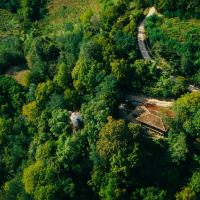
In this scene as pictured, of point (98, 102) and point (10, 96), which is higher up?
point (98, 102)

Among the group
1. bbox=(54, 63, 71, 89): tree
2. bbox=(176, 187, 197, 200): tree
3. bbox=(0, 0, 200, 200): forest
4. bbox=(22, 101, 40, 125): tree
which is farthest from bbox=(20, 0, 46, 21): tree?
bbox=(176, 187, 197, 200): tree

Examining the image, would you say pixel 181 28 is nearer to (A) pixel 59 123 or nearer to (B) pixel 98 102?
(B) pixel 98 102

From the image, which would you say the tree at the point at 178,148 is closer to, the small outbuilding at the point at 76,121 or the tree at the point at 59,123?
the small outbuilding at the point at 76,121

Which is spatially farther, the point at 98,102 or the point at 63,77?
the point at 63,77

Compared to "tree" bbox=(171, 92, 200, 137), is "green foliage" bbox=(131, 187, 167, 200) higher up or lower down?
lower down

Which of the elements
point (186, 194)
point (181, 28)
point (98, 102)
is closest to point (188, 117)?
point (186, 194)

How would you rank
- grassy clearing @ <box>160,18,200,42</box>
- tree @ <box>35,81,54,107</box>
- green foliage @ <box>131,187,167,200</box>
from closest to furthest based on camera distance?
1. green foliage @ <box>131,187,167,200</box>
2. tree @ <box>35,81,54,107</box>
3. grassy clearing @ <box>160,18,200,42</box>

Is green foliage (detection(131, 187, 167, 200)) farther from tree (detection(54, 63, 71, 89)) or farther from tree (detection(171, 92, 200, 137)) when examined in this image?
tree (detection(54, 63, 71, 89))

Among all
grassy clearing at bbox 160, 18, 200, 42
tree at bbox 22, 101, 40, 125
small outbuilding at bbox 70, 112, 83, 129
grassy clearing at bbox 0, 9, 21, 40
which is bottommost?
tree at bbox 22, 101, 40, 125
